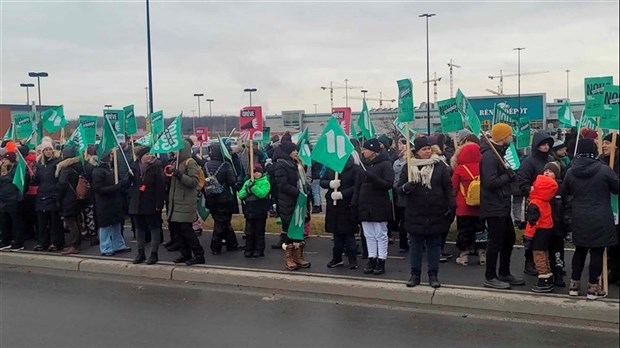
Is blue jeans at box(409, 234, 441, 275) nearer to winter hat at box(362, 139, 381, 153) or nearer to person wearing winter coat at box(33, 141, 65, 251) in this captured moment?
winter hat at box(362, 139, 381, 153)

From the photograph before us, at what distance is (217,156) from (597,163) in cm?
585

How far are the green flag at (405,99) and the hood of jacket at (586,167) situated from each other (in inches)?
89.1

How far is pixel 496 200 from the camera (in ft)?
23.9

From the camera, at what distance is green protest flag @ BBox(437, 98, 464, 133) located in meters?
9.36

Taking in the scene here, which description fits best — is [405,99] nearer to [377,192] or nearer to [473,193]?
[377,192]

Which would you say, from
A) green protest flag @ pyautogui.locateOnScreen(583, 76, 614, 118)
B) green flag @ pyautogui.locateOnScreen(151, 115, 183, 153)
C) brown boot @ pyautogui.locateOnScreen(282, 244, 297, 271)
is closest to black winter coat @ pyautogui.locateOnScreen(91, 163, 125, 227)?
green flag @ pyautogui.locateOnScreen(151, 115, 183, 153)

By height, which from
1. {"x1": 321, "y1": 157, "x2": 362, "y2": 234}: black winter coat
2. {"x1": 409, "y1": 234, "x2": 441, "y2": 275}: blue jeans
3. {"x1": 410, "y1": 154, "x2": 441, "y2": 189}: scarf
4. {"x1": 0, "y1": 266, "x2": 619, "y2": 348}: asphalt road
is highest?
{"x1": 410, "y1": 154, "x2": 441, "y2": 189}: scarf

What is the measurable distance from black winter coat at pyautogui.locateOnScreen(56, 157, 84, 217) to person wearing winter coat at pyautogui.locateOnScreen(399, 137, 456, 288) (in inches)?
227

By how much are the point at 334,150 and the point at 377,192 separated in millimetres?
795

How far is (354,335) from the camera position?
20.3ft

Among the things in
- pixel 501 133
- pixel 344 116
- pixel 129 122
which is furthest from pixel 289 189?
pixel 344 116

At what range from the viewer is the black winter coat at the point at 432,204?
24.2ft

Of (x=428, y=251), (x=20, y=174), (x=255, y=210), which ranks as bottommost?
(x=428, y=251)

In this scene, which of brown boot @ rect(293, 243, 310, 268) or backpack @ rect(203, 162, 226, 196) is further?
backpack @ rect(203, 162, 226, 196)
